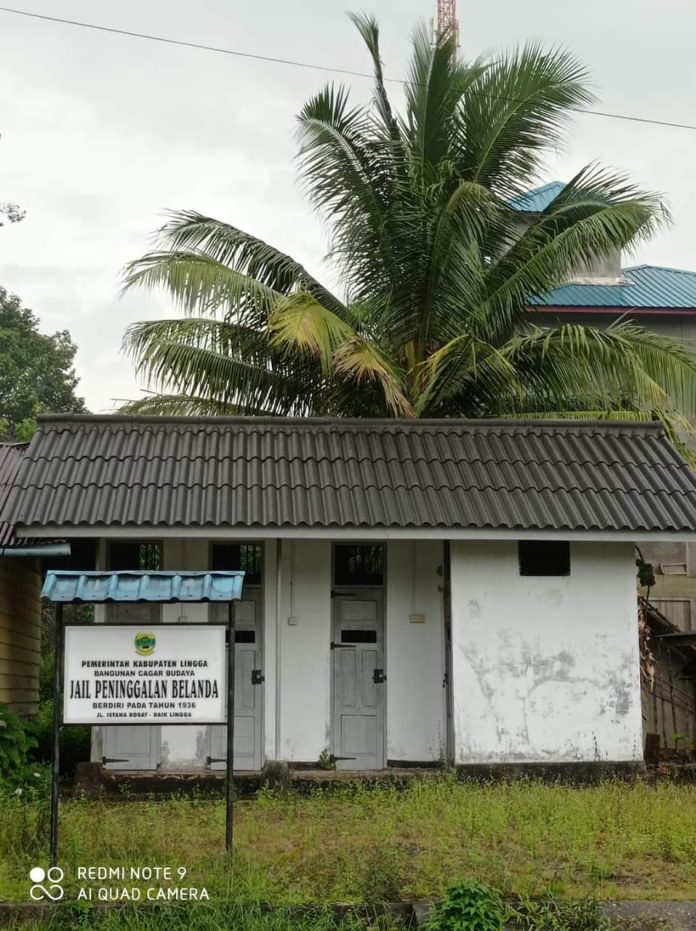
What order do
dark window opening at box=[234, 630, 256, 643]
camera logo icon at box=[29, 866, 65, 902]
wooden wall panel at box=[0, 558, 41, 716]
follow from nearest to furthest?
camera logo icon at box=[29, 866, 65, 902] → dark window opening at box=[234, 630, 256, 643] → wooden wall panel at box=[0, 558, 41, 716]

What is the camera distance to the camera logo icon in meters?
7.49

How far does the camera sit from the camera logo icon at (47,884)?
24.6 feet

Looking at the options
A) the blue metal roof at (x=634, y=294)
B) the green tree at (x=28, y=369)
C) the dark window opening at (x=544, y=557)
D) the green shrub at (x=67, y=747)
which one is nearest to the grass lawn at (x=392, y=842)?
the dark window opening at (x=544, y=557)

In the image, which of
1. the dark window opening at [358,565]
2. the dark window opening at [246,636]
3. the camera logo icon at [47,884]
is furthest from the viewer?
the dark window opening at [358,565]

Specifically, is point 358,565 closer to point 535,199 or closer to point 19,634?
point 19,634

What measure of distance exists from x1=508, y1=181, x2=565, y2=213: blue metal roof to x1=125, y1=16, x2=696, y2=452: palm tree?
0.39 meters

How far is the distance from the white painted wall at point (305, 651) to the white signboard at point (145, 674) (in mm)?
4178

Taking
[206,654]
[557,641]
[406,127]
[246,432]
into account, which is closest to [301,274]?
[406,127]

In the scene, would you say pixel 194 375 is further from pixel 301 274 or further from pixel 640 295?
pixel 640 295

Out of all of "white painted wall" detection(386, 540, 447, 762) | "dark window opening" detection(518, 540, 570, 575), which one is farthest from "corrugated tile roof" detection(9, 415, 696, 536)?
"white painted wall" detection(386, 540, 447, 762)

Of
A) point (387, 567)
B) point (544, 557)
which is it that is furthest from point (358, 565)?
point (544, 557)

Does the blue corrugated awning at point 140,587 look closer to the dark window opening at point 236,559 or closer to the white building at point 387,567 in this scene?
the white building at point 387,567

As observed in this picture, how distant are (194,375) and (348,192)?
12.5 ft

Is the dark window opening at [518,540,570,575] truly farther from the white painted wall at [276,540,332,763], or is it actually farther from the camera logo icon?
the camera logo icon
